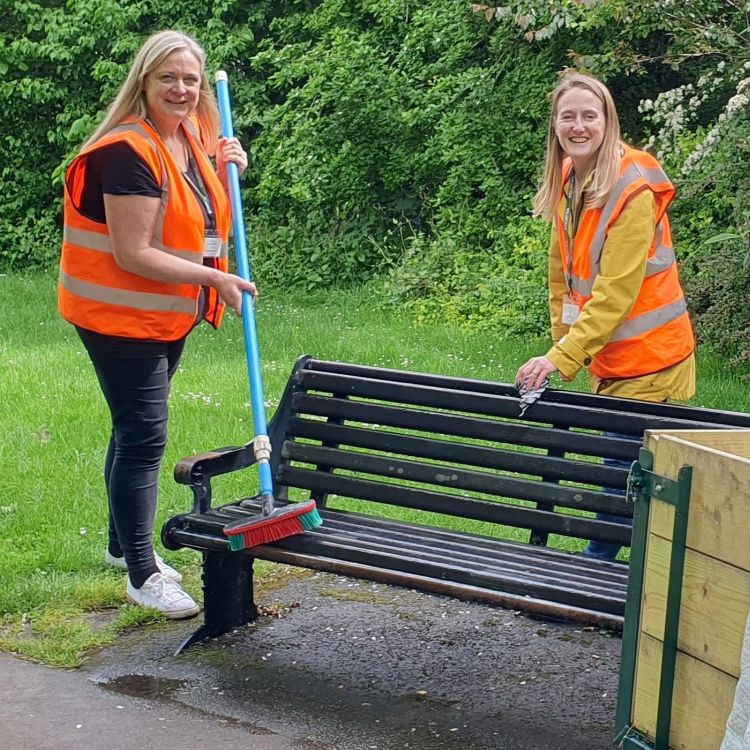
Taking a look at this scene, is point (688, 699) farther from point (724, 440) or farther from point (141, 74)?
point (141, 74)

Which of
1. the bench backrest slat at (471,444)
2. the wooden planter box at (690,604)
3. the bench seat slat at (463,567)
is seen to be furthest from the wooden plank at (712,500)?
the bench backrest slat at (471,444)

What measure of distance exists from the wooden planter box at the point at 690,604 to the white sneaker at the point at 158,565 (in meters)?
2.24

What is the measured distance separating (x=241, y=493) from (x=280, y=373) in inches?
100.0

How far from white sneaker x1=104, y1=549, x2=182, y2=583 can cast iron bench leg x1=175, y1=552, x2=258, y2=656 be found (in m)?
0.34

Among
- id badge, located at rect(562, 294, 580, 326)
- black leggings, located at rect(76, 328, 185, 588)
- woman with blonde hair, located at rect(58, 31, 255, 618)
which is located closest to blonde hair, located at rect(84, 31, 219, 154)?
woman with blonde hair, located at rect(58, 31, 255, 618)

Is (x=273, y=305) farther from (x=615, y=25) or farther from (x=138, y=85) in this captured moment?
(x=138, y=85)

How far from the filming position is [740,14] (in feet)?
32.0

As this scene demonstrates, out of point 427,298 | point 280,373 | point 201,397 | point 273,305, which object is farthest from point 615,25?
point 201,397

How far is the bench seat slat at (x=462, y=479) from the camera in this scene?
13.1ft

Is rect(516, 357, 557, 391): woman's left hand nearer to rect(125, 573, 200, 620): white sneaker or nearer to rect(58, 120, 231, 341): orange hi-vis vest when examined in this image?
rect(58, 120, 231, 341): orange hi-vis vest

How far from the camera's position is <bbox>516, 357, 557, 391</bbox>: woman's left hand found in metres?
4.12

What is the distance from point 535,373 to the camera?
4125 millimetres

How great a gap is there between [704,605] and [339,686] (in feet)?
5.47

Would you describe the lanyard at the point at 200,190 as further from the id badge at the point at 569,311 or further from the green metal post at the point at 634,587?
the green metal post at the point at 634,587
